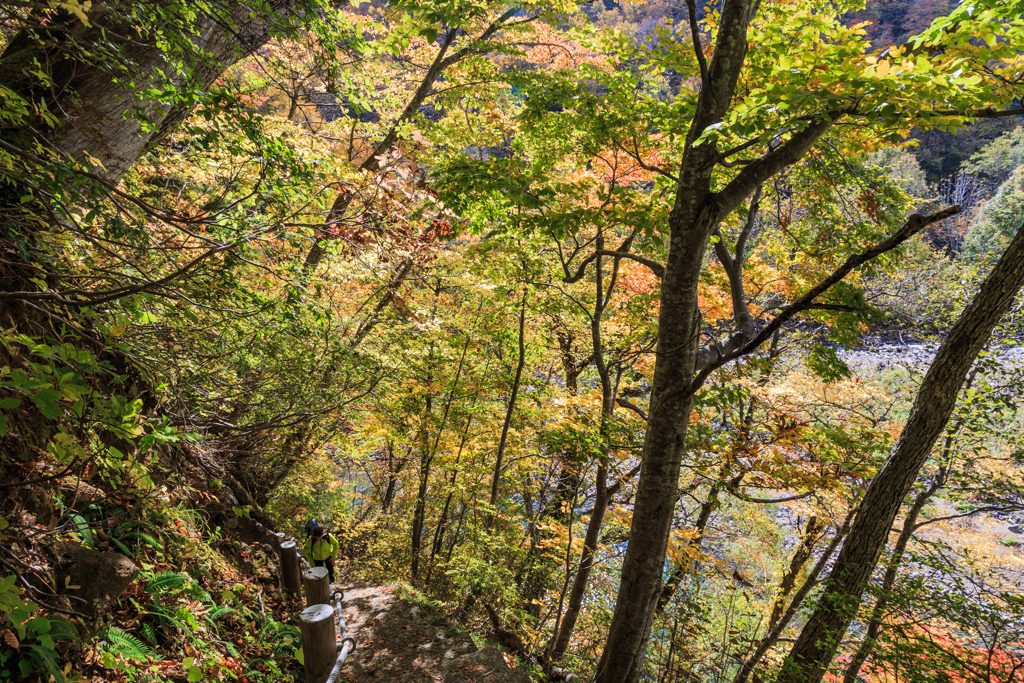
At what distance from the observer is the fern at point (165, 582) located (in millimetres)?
3305

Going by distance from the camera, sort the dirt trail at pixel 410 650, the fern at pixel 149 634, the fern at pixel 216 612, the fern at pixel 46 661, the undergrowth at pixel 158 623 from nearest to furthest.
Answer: the fern at pixel 46 661 < the undergrowth at pixel 158 623 < the fern at pixel 149 634 < the fern at pixel 216 612 < the dirt trail at pixel 410 650

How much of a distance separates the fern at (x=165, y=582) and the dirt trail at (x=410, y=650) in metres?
2.76

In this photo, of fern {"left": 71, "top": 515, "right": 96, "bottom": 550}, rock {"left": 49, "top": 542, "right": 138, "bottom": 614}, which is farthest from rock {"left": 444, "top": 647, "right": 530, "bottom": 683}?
fern {"left": 71, "top": 515, "right": 96, "bottom": 550}

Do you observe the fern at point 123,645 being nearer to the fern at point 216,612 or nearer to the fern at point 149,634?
the fern at point 149,634

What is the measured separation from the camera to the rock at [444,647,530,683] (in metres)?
5.36

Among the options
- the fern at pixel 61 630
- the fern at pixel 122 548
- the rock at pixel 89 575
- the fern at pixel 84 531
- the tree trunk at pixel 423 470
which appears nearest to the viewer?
the fern at pixel 61 630

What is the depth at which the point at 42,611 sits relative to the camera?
95.8 inches

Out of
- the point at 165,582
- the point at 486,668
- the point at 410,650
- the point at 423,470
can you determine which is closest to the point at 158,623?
the point at 165,582

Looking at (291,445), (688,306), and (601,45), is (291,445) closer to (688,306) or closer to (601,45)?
(688,306)

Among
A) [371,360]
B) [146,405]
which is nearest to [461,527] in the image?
[371,360]

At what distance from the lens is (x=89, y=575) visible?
2756 millimetres

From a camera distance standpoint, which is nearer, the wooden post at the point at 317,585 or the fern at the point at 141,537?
the fern at the point at 141,537

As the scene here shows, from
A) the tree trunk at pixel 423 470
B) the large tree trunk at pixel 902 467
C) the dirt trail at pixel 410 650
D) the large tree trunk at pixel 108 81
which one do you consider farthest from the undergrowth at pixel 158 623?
the large tree trunk at pixel 902 467

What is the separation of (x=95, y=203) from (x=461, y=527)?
10.1 metres
